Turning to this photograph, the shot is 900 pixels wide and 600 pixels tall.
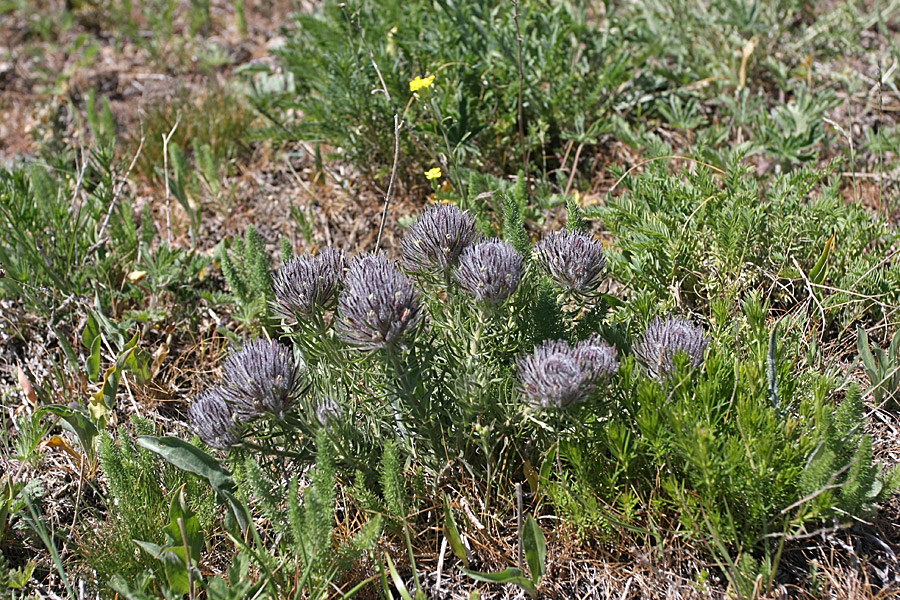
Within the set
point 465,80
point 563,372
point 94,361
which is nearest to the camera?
point 563,372

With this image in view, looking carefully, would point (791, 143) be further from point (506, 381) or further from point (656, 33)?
point (506, 381)

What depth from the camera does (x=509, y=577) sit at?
195 centimetres

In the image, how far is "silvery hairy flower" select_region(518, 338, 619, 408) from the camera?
182cm

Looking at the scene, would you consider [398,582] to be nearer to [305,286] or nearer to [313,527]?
[313,527]

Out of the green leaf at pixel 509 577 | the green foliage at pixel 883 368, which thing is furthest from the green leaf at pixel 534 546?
the green foliage at pixel 883 368

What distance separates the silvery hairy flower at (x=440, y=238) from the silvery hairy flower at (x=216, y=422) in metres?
0.67

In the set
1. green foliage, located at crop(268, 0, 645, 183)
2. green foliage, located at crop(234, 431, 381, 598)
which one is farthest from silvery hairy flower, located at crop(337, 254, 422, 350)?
green foliage, located at crop(268, 0, 645, 183)

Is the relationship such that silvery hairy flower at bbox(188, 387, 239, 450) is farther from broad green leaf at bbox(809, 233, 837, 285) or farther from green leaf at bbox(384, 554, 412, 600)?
broad green leaf at bbox(809, 233, 837, 285)

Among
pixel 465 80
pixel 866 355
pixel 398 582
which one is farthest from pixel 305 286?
pixel 465 80

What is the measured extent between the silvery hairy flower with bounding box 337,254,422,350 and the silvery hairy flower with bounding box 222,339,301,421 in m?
0.19

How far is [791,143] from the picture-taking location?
11.1ft

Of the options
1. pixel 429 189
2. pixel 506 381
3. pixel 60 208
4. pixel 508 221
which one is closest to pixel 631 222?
pixel 508 221

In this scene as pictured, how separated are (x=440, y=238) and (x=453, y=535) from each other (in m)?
0.82

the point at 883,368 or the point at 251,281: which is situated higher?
the point at 883,368
